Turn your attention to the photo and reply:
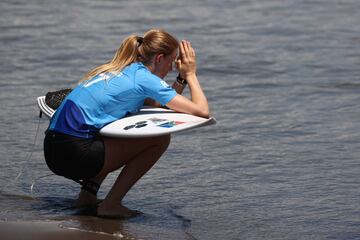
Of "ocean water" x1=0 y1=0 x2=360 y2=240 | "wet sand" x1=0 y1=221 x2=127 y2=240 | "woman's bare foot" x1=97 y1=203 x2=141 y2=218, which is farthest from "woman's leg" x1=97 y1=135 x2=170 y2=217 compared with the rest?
"wet sand" x1=0 y1=221 x2=127 y2=240

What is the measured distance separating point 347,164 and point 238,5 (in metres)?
6.69

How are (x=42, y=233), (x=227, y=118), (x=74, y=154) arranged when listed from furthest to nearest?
(x=227, y=118), (x=74, y=154), (x=42, y=233)

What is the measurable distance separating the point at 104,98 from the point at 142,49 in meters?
0.41

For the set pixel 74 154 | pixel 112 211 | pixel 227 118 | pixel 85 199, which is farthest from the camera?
pixel 227 118

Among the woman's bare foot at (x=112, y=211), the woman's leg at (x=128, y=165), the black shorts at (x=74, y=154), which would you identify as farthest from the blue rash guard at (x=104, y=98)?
the woman's bare foot at (x=112, y=211)

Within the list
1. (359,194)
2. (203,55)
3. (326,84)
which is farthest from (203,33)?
(359,194)

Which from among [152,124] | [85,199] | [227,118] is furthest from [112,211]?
[227,118]

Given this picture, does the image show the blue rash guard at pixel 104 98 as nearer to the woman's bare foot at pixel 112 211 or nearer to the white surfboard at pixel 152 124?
the white surfboard at pixel 152 124

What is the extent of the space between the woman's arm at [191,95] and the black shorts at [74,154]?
51 cm

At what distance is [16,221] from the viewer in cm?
589

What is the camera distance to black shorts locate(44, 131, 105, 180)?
19.3 ft

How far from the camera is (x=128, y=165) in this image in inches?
242

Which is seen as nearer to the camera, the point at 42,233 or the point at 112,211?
the point at 42,233

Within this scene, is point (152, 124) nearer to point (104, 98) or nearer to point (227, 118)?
point (104, 98)
